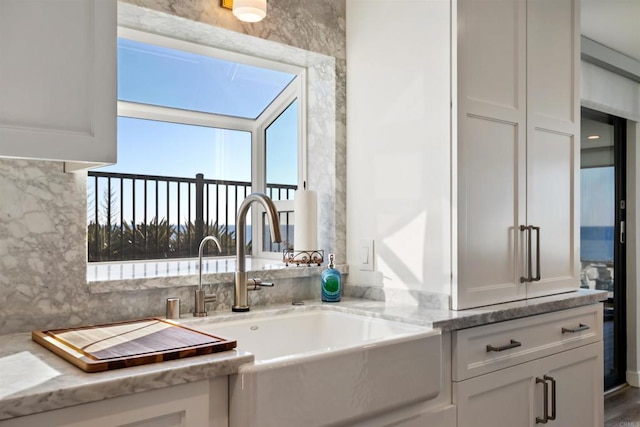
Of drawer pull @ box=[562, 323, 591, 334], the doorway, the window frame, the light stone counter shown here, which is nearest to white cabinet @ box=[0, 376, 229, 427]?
the light stone counter

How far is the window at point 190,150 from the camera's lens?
83.2 inches

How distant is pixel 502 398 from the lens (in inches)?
74.7

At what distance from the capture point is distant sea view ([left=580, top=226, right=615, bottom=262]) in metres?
3.90

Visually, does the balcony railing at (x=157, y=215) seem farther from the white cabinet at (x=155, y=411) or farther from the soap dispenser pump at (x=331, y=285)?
the white cabinet at (x=155, y=411)

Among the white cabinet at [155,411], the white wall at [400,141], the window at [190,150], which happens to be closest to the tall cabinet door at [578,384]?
the white wall at [400,141]

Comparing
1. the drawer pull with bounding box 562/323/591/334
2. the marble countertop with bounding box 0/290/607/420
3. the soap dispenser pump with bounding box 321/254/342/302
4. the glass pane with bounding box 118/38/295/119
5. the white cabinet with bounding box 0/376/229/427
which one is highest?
the glass pane with bounding box 118/38/295/119

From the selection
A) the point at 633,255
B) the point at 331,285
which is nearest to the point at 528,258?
the point at 331,285

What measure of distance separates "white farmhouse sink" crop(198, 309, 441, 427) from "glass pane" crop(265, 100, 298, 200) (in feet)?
2.58

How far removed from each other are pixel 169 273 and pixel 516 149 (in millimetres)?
1423

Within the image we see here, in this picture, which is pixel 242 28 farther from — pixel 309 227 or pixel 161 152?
pixel 309 227

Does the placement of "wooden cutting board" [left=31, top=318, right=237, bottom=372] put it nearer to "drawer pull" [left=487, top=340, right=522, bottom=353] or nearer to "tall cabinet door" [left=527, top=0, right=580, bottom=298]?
"drawer pull" [left=487, top=340, right=522, bottom=353]

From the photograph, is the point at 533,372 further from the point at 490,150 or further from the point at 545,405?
the point at 490,150

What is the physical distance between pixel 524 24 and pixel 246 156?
1344mm

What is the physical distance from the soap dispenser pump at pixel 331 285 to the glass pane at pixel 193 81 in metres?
0.91
